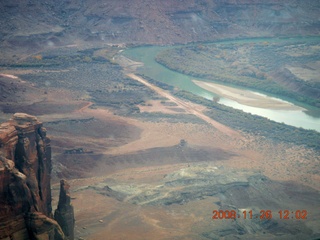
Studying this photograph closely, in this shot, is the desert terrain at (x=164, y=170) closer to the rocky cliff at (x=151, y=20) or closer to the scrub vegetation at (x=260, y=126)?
the scrub vegetation at (x=260, y=126)

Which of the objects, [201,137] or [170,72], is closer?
[201,137]

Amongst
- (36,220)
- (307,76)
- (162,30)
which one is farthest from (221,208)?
(162,30)

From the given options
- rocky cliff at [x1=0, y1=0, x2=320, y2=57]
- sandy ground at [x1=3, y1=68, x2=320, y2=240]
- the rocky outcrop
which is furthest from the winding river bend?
the rocky outcrop

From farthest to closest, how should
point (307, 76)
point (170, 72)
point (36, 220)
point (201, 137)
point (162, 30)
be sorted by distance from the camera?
point (162, 30), point (170, 72), point (307, 76), point (201, 137), point (36, 220)

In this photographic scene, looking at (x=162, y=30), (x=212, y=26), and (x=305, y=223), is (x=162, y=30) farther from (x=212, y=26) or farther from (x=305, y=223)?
(x=305, y=223)
